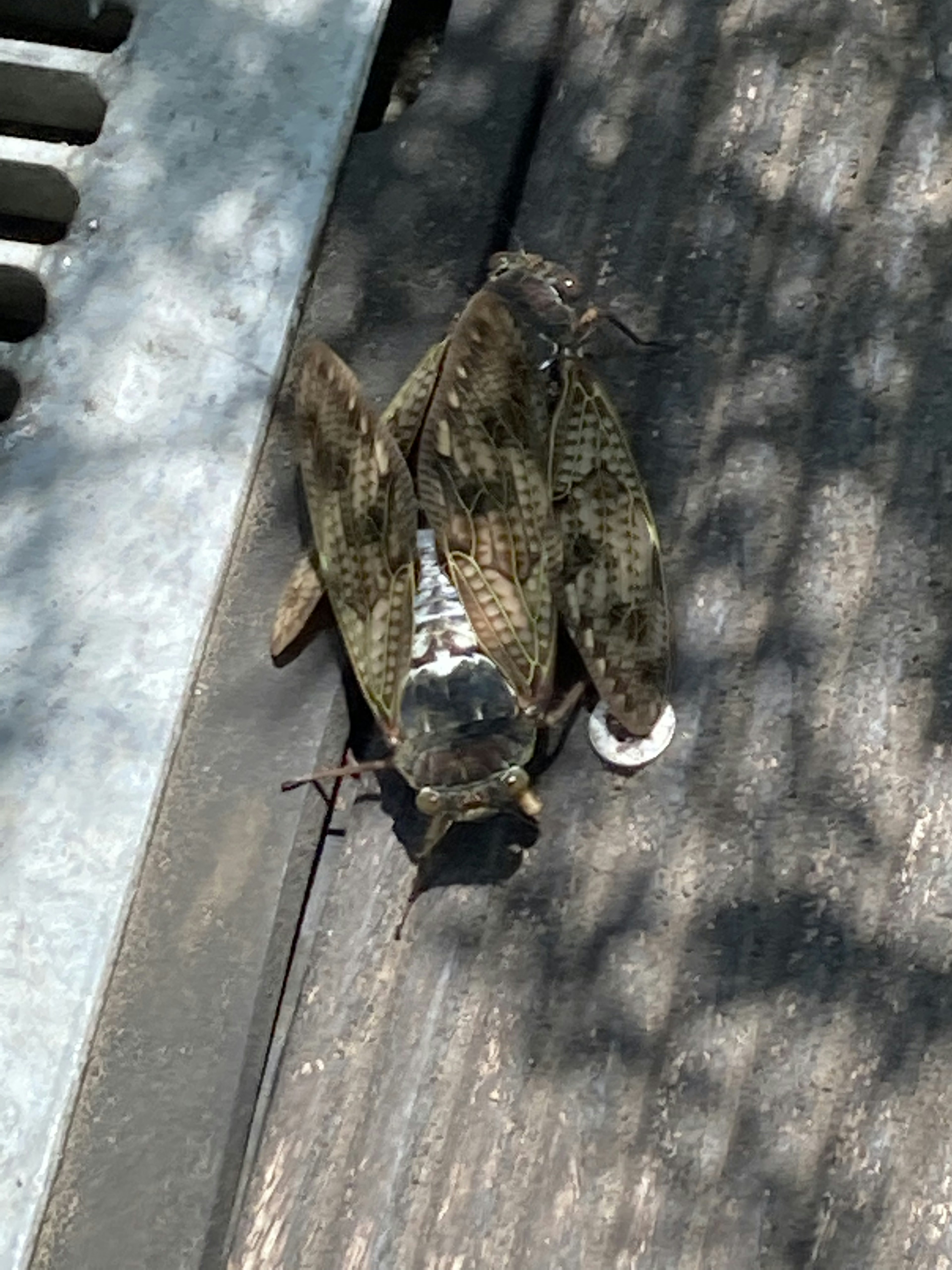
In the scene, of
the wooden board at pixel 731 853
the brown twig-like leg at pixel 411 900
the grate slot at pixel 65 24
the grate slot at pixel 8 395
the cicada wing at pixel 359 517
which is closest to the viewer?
the wooden board at pixel 731 853

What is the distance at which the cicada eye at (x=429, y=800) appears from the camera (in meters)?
1.33

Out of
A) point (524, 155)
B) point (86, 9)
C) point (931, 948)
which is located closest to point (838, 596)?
point (931, 948)

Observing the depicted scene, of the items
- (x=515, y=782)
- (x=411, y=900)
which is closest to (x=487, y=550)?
(x=515, y=782)

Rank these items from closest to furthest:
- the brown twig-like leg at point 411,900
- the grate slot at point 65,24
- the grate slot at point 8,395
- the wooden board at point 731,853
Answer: the wooden board at point 731,853 → the brown twig-like leg at point 411,900 → the grate slot at point 8,395 → the grate slot at point 65,24

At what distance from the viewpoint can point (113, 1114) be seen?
4.09ft

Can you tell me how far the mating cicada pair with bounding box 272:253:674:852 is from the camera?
1.36 m

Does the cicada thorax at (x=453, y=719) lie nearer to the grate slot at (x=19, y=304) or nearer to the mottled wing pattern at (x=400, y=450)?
the mottled wing pattern at (x=400, y=450)

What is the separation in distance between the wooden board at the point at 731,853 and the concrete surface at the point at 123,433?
21cm

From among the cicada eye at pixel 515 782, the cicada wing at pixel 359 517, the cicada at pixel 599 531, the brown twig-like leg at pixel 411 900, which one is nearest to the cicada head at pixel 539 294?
the cicada at pixel 599 531

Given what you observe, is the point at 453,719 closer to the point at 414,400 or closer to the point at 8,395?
the point at 414,400

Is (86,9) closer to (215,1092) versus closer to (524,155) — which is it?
(524,155)

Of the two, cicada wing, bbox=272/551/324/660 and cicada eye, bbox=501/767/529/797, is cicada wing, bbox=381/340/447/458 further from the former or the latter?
cicada eye, bbox=501/767/529/797

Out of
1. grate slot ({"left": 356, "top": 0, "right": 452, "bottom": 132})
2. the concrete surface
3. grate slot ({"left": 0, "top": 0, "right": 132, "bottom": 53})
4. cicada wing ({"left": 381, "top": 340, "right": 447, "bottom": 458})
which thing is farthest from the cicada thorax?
grate slot ({"left": 0, "top": 0, "right": 132, "bottom": 53})

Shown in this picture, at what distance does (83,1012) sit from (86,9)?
113cm
